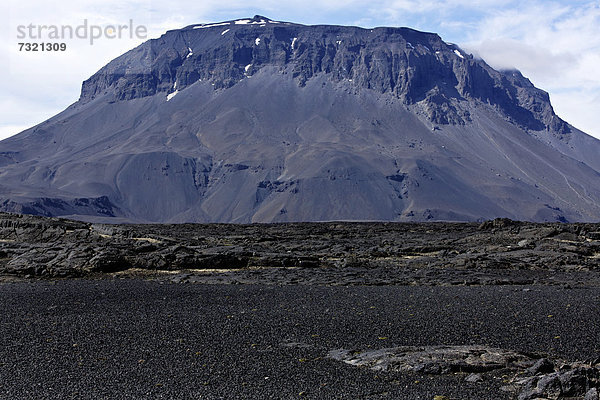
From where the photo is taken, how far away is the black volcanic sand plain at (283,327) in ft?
43.4

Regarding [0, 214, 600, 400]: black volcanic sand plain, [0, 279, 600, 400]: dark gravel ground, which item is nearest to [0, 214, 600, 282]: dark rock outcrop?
[0, 214, 600, 400]: black volcanic sand plain

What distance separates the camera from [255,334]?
1839 cm

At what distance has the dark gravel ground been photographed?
13.2 metres

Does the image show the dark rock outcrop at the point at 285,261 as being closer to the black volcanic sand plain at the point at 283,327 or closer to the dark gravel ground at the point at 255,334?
the black volcanic sand plain at the point at 283,327

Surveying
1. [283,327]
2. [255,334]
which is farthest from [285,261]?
[255,334]

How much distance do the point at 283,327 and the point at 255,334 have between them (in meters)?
1.25

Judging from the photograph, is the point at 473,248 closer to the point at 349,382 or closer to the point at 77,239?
the point at 77,239

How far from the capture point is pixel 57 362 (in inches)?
606

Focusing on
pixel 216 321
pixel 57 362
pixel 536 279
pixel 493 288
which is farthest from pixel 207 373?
pixel 536 279

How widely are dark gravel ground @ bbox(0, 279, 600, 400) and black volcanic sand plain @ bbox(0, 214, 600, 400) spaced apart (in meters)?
0.06

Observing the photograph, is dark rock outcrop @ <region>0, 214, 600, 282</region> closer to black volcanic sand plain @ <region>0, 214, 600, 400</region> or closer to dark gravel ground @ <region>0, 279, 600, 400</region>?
black volcanic sand plain @ <region>0, 214, 600, 400</region>

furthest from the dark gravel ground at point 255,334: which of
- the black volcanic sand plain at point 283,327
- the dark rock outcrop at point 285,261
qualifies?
the dark rock outcrop at point 285,261

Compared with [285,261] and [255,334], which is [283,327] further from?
[285,261]

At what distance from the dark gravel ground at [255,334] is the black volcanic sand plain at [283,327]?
6 cm
